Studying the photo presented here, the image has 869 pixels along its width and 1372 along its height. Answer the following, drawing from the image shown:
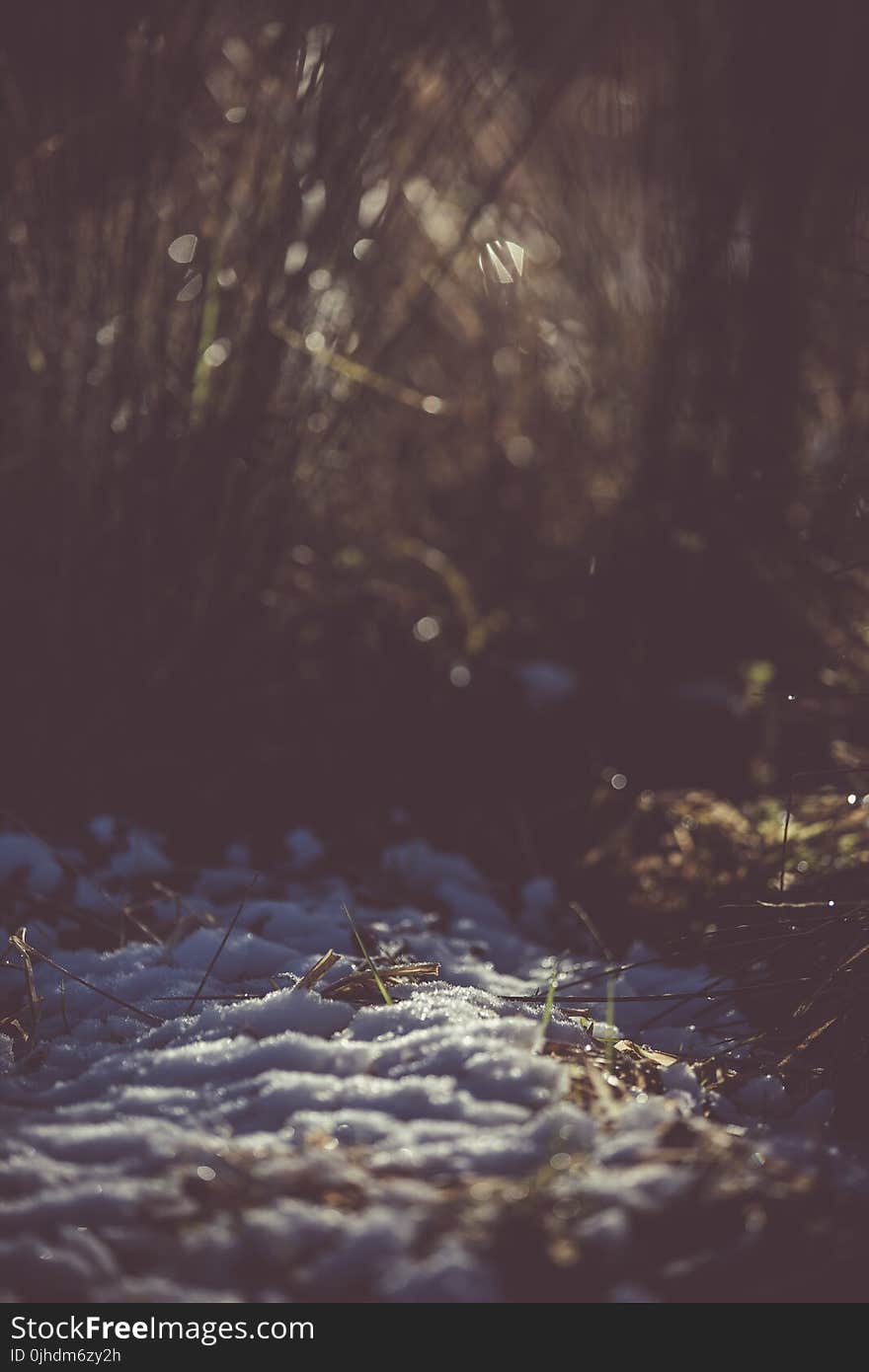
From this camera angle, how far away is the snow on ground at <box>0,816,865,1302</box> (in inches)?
32.0

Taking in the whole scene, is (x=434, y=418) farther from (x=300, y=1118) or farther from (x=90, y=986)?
(x=300, y=1118)

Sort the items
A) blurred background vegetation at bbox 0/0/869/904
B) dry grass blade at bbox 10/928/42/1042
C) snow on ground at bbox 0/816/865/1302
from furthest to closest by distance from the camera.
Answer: blurred background vegetation at bbox 0/0/869/904
dry grass blade at bbox 10/928/42/1042
snow on ground at bbox 0/816/865/1302

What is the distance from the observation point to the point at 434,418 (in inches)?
109

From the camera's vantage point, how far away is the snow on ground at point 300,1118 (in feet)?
2.67

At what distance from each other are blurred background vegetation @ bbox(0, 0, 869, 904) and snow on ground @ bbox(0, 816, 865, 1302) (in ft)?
1.39

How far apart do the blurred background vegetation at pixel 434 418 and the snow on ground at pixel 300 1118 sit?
42 centimetres

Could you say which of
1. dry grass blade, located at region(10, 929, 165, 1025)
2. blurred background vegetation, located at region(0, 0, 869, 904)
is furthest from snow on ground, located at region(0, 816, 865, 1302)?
blurred background vegetation, located at region(0, 0, 869, 904)

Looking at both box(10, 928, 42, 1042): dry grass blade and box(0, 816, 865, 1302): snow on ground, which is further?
box(10, 928, 42, 1042): dry grass blade

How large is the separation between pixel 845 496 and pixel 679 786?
1.96 feet

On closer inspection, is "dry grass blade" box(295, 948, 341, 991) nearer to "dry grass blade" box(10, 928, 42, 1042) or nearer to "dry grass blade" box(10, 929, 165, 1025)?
"dry grass blade" box(10, 929, 165, 1025)

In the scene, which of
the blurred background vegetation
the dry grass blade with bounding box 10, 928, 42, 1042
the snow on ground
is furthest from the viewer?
the blurred background vegetation

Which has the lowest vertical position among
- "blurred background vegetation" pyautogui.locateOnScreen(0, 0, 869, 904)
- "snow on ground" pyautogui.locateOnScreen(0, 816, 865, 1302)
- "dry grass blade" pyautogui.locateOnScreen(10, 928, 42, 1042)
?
"snow on ground" pyautogui.locateOnScreen(0, 816, 865, 1302)

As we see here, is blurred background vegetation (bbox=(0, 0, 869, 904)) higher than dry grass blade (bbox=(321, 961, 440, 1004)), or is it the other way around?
blurred background vegetation (bbox=(0, 0, 869, 904))

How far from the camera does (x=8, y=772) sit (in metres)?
1.77
